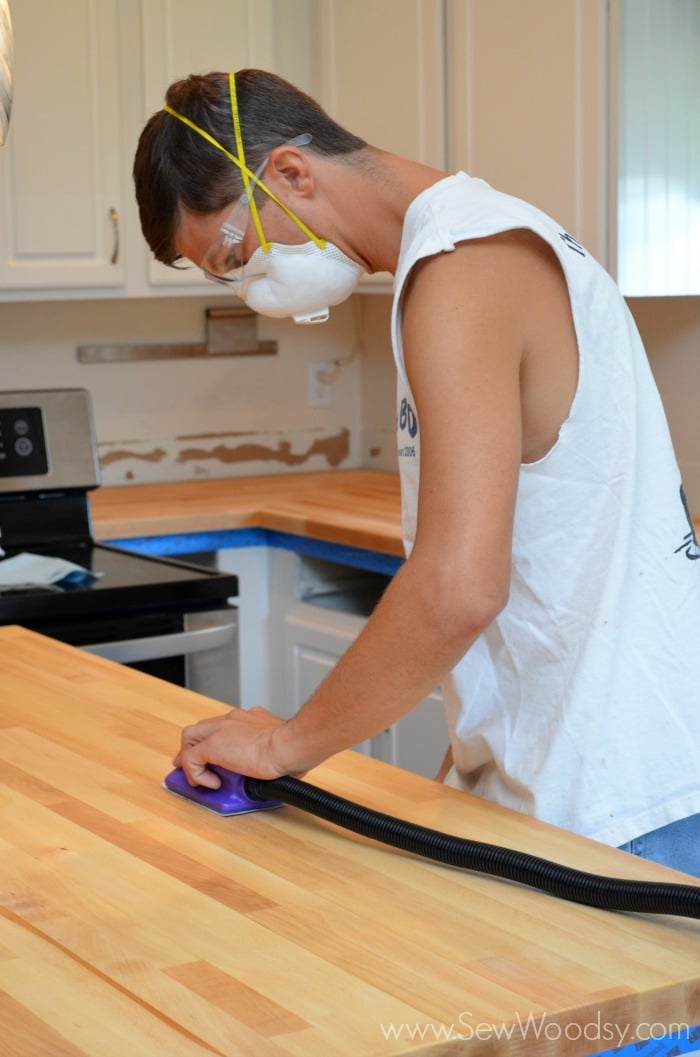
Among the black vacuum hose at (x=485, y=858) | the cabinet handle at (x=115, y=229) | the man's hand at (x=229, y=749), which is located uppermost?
the cabinet handle at (x=115, y=229)

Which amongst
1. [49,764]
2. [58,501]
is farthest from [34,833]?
[58,501]

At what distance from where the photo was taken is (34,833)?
1129mm

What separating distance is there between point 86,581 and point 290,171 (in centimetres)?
143

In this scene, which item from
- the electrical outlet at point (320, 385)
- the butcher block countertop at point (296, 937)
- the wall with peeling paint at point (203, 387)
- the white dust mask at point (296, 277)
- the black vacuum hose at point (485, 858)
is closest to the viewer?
the butcher block countertop at point (296, 937)

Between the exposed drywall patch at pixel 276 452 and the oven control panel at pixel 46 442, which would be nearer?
the oven control panel at pixel 46 442

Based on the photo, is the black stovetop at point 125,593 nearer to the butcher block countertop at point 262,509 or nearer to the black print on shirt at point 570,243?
the butcher block countertop at point 262,509

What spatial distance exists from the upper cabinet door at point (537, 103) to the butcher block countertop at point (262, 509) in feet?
2.55

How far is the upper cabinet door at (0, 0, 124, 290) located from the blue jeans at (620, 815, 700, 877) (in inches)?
97.4

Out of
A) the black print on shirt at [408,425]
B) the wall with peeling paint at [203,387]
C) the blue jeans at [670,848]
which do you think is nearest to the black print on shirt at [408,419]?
the black print on shirt at [408,425]

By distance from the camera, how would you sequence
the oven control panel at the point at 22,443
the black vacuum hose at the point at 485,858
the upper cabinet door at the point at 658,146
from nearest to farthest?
1. the black vacuum hose at the point at 485,858
2. the upper cabinet door at the point at 658,146
3. the oven control panel at the point at 22,443

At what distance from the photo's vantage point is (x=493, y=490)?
3.50ft

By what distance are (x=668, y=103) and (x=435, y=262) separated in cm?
178

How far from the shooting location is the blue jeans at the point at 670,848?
121cm

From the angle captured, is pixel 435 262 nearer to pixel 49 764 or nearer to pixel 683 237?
pixel 49 764
